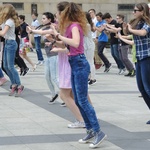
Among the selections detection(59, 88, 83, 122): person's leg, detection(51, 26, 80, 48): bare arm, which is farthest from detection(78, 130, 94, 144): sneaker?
detection(51, 26, 80, 48): bare arm

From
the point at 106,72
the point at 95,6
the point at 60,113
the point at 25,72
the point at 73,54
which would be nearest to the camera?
the point at 73,54

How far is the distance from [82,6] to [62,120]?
25.1m

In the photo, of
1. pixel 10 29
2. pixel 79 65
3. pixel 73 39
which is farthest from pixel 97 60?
pixel 73 39

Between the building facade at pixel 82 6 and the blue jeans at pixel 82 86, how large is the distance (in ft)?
85.6

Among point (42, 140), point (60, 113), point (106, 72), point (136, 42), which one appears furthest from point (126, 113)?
point (106, 72)

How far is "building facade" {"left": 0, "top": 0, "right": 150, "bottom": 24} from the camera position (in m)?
34.0

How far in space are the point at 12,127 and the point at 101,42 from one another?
979 cm

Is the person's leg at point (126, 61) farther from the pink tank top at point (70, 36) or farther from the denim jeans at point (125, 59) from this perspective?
the pink tank top at point (70, 36)

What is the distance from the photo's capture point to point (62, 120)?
9789mm

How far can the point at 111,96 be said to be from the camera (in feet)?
41.9

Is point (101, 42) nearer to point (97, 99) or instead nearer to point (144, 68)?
point (97, 99)

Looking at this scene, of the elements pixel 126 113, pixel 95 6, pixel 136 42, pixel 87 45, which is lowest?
pixel 95 6

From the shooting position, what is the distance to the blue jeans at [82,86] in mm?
7852

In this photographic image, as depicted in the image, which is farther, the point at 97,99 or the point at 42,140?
the point at 97,99
